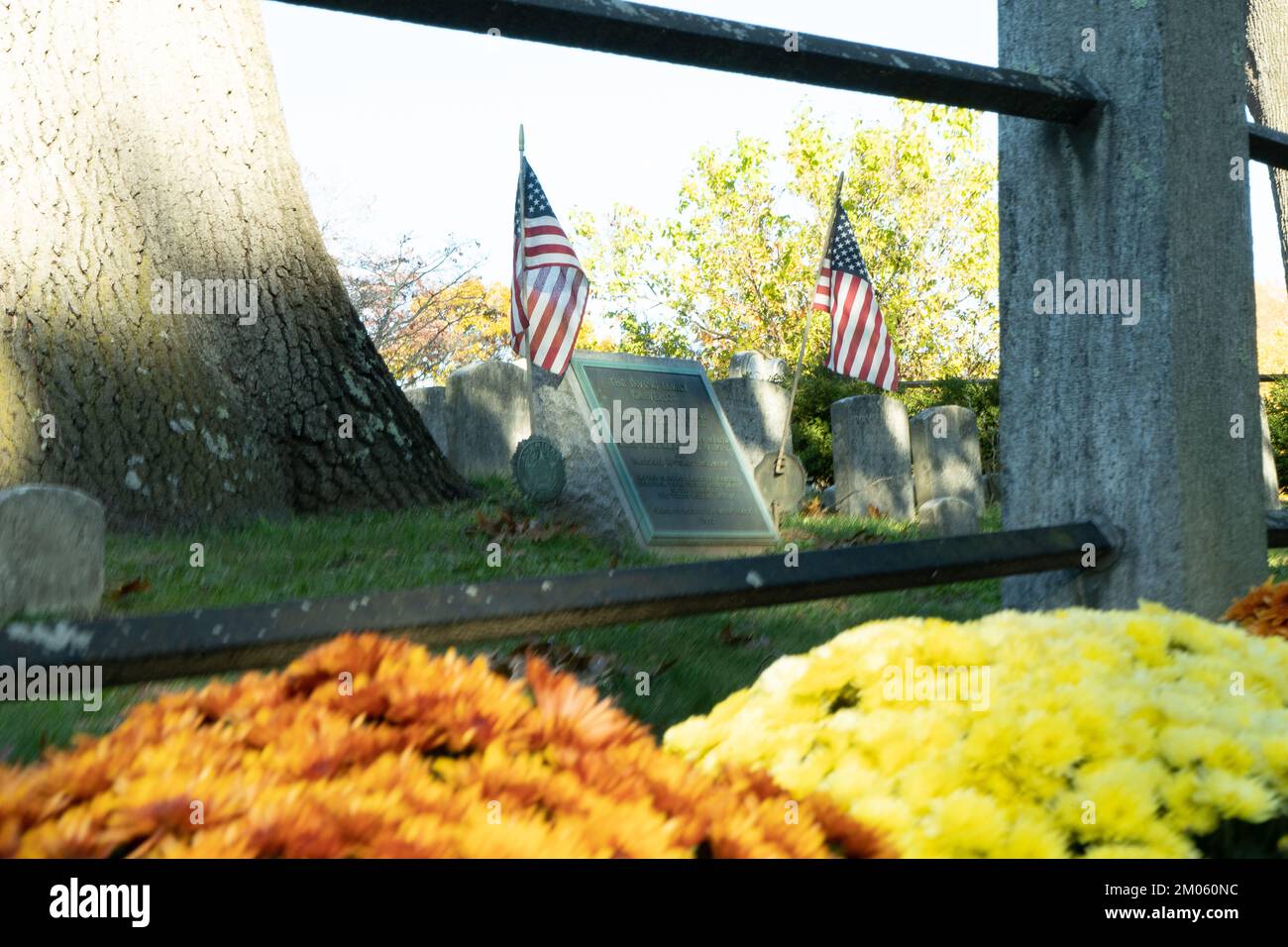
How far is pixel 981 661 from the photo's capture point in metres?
1.57

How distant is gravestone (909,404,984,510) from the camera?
10586mm

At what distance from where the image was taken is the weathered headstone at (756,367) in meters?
12.9

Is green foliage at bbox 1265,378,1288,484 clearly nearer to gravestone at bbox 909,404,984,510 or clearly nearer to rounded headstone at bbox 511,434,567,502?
gravestone at bbox 909,404,984,510

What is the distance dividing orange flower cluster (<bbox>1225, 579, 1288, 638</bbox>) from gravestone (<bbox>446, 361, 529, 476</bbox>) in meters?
7.59

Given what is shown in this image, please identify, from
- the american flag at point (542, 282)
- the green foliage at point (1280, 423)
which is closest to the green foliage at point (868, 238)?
the green foliage at point (1280, 423)

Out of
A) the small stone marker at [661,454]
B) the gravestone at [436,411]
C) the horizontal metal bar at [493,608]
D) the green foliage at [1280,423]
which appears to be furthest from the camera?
the green foliage at [1280,423]

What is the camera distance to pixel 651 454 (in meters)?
7.45

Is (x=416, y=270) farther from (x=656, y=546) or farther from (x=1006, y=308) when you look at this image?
(x=1006, y=308)

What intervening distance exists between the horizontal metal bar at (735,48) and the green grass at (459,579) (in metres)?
1.26

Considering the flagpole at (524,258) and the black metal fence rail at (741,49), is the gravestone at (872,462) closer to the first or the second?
the flagpole at (524,258)

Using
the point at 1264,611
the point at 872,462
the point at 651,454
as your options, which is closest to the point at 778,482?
the point at 872,462
